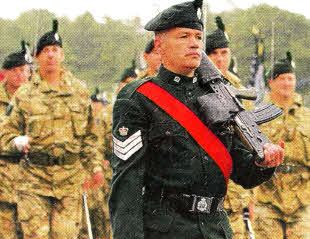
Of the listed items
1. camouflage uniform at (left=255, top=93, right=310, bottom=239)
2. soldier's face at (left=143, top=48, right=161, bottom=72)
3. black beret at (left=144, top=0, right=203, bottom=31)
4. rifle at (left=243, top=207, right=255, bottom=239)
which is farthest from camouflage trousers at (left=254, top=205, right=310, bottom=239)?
black beret at (left=144, top=0, right=203, bottom=31)

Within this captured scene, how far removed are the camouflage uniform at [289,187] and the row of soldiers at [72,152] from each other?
A: 0.4 inches

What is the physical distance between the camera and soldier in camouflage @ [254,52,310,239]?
8602 mm

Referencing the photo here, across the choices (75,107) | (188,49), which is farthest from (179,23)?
(75,107)

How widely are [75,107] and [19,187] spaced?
1.05 metres

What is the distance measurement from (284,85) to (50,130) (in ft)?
8.60

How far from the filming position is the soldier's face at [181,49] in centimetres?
419

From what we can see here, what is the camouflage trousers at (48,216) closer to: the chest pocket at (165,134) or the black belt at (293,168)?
the black belt at (293,168)

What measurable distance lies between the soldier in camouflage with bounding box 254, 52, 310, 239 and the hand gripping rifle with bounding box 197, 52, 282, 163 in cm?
422

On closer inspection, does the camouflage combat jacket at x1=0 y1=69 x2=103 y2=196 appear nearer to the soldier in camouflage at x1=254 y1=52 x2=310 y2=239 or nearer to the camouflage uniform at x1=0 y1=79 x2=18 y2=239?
the camouflage uniform at x1=0 y1=79 x2=18 y2=239

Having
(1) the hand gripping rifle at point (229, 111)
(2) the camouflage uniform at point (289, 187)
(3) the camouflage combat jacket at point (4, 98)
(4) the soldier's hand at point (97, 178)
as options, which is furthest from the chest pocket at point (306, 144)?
(1) the hand gripping rifle at point (229, 111)

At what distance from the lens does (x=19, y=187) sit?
8.59m

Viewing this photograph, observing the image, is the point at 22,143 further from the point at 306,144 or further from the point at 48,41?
the point at 306,144

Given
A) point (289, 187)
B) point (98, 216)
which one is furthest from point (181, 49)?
point (98, 216)

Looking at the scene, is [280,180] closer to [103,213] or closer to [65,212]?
[65,212]
